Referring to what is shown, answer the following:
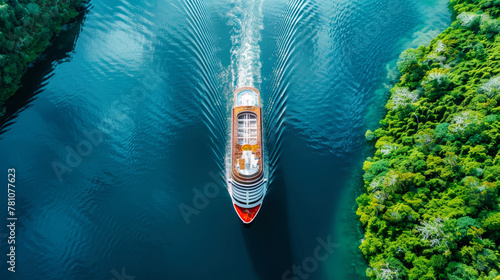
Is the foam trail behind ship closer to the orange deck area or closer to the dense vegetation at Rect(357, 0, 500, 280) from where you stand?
the orange deck area

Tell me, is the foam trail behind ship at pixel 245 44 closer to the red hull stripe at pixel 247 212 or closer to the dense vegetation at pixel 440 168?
the red hull stripe at pixel 247 212

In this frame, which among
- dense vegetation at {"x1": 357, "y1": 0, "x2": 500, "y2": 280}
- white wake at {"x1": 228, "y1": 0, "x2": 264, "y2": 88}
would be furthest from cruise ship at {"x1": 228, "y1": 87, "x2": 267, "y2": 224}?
dense vegetation at {"x1": 357, "y1": 0, "x2": 500, "y2": 280}

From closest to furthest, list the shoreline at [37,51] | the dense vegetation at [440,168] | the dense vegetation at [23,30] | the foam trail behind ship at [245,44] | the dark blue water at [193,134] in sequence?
1. the dense vegetation at [440,168]
2. the dark blue water at [193,134]
3. the foam trail behind ship at [245,44]
4. the shoreline at [37,51]
5. the dense vegetation at [23,30]

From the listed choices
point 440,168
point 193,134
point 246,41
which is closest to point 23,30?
point 193,134

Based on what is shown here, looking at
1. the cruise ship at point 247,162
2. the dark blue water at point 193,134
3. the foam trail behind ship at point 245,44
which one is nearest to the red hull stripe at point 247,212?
the cruise ship at point 247,162

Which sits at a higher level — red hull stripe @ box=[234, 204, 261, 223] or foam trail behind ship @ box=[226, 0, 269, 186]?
foam trail behind ship @ box=[226, 0, 269, 186]

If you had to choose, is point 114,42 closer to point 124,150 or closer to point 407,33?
point 124,150
